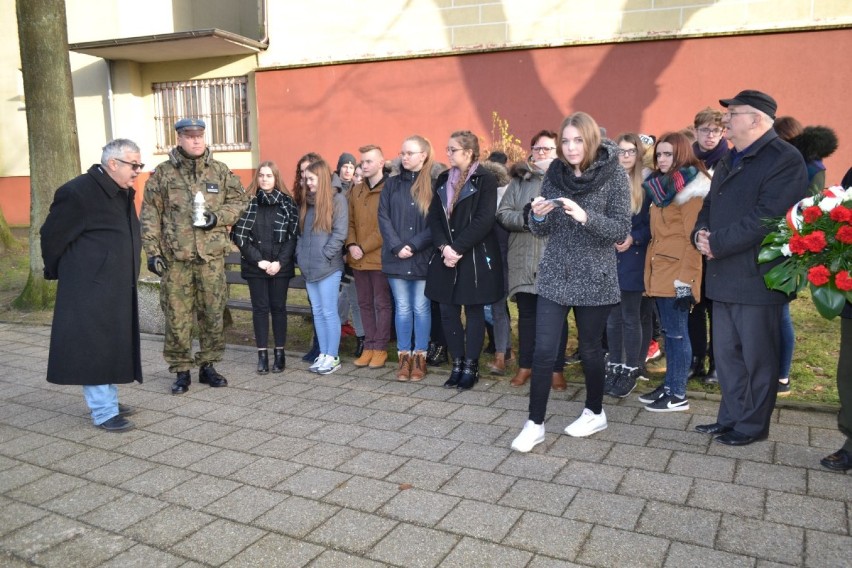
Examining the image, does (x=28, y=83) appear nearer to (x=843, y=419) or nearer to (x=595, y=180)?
(x=595, y=180)

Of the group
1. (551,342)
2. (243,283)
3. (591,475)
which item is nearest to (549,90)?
(243,283)

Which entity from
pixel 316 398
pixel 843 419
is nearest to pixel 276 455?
pixel 316 398

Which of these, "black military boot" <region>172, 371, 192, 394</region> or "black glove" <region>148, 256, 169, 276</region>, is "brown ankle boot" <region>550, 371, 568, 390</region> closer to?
"black military boot" <region>172, 371, 192, 394</region>

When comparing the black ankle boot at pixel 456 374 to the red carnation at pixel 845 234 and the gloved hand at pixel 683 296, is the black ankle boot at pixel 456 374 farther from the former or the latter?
the red carnation at pixel 845 234

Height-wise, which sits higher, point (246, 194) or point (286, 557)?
point (246, 194)

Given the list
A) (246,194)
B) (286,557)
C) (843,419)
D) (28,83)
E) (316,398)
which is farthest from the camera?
(28,83)

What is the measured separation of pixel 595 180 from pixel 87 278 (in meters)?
3.52

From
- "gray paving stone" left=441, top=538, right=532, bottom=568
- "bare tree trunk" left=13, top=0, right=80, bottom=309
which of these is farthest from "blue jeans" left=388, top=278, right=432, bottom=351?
"bare tree trunk" left=13, top=0, right=80, bottom=309

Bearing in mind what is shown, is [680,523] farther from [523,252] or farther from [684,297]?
[523,252]

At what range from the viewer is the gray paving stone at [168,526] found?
3492 millimetres

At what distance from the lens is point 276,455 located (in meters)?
4.54

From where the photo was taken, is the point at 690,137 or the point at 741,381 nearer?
the point at 741,381

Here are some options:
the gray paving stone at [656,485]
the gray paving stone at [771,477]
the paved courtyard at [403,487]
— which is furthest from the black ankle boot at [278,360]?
the gray paving stone at [771,477]

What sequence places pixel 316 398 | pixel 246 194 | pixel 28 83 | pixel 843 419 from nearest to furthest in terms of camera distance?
pixel 843 419 < pixel 316 398 < pixel 246 194 < pixel 28 83
